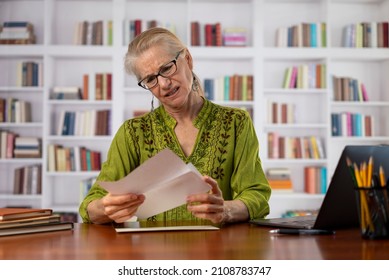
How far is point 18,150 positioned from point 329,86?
119 inches

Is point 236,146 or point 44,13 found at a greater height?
point 44,13

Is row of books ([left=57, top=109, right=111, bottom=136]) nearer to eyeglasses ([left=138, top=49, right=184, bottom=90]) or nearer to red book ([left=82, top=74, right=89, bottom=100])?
red book ([left=82, top=74, right=89, bottom=100])

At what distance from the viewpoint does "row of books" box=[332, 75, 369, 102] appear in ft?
19.8

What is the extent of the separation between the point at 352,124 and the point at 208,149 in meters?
4.11

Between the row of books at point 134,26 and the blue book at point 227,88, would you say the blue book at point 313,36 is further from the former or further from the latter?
the row of books at point 134,26

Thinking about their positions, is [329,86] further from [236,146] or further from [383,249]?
[383,249]

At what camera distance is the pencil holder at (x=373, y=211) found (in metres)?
1.42

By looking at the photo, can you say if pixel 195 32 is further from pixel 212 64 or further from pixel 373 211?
pixel 373 211

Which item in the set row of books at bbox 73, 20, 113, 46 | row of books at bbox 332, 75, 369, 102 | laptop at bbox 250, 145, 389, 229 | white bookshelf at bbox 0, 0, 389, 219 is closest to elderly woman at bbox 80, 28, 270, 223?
laptop at bbox 250, 145, 389, 229

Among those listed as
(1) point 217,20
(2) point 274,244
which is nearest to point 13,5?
(1) point 217,20

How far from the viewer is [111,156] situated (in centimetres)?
221

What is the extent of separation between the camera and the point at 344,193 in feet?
5.10

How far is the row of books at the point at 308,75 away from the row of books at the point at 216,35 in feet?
1.81

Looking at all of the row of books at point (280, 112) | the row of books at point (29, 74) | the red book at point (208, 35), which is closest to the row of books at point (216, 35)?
the red book at point (208, 35)
